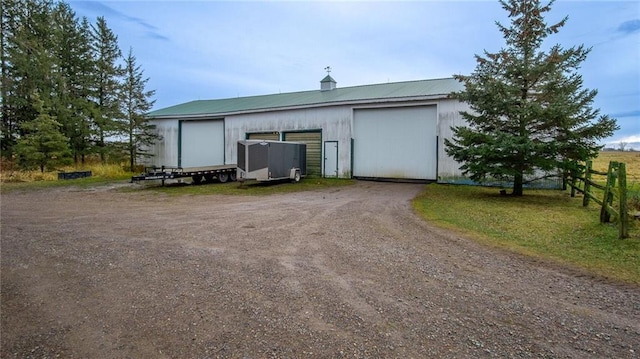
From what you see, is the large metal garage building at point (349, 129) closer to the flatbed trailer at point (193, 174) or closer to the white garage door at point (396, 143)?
the white garage door at point (396, 143)

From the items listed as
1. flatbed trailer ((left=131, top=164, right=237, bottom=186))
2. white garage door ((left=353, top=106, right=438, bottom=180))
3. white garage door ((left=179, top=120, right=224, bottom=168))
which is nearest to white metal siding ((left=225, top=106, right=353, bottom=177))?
white garage door ((left=353, top=106, right=438, bottom=180))

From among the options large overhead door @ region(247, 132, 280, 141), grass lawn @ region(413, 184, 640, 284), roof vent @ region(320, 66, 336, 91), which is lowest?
grass lawn @ region(413, 184, 640, 284)

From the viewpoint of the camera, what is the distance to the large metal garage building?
15.8 metres

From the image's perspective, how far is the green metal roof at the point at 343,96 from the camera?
1655cm

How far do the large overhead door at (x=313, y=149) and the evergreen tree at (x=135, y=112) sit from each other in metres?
11.2

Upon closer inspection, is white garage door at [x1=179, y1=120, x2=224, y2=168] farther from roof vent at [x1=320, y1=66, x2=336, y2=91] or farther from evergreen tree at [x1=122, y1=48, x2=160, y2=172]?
roof vent at [x1=320, y1=66, x2=336, y2=91]

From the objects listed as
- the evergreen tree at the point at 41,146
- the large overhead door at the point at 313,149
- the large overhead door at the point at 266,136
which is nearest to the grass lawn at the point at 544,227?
the large overhead door at the point at 313,149

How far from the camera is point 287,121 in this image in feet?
64.4

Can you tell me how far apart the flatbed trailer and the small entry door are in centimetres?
476

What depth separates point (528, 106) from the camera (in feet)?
32.6

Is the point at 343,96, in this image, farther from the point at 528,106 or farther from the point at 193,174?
the point at 528,106

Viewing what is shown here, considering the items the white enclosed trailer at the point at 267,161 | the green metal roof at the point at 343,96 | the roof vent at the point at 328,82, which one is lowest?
the white enclosed trailer at the point at 267,161

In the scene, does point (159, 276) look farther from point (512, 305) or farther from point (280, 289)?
point (512, 305)

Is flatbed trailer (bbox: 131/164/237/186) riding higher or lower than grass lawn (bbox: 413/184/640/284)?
higher
